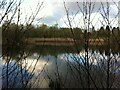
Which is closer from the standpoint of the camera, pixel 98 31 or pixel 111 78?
pixel 111 78

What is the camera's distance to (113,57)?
8.70ft

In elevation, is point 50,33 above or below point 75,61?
above

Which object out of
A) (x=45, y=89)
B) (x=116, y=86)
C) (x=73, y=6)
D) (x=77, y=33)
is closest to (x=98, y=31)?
(x=77, y=33)

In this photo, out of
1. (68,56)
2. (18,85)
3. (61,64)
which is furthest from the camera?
(61,64)

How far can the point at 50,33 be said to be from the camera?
366 cm

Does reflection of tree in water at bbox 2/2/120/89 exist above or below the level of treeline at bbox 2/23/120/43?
below

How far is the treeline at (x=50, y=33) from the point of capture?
2.33 meters

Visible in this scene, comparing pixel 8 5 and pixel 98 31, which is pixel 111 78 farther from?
pixel 8 5

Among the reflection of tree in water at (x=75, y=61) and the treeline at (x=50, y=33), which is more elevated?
the treeline at (x=50, y=33)

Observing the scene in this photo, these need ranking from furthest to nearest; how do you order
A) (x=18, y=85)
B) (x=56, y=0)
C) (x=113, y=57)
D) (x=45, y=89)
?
(x=45, y=89) < (x=56, y=0) < (x=18, y=85) < (x=113, y=57)

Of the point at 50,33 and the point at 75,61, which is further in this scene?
the point at 50,33

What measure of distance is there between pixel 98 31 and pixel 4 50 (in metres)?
1.24

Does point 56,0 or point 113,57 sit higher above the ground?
point 56,0

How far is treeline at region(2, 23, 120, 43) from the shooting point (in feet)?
7.63
